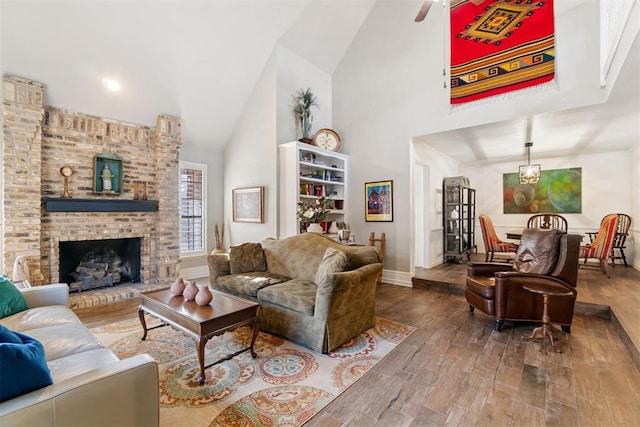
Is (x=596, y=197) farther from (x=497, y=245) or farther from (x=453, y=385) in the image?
(x=453, y=385)

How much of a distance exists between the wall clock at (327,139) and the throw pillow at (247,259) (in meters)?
2.47

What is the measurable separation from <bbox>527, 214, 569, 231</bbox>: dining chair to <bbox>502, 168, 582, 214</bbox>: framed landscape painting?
230 millimetres

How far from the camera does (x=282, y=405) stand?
1.93m

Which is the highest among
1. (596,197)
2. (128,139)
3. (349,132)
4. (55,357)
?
(349,132)

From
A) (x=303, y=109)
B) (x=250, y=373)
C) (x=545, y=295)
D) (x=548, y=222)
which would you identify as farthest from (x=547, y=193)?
(x=250, y=373)

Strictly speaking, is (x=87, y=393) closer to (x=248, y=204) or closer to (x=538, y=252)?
(x=538, y=252)

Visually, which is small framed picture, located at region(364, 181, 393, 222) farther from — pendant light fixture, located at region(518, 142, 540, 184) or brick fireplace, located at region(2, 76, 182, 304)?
brick fireplace, located at region(2, 76, 182, 304)

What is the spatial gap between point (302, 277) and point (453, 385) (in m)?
1.92

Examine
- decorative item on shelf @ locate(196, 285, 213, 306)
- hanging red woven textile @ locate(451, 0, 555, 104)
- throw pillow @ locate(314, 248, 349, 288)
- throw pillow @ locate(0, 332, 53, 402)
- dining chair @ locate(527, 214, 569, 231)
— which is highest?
hanging red woven textile @ locate(451, 0, 555, 104)

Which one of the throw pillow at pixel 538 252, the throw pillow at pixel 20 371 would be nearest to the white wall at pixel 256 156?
the throw pillow at pixel 538 252

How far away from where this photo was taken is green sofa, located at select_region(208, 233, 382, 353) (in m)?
2.62

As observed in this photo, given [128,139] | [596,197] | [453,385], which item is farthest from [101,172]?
[596,197]

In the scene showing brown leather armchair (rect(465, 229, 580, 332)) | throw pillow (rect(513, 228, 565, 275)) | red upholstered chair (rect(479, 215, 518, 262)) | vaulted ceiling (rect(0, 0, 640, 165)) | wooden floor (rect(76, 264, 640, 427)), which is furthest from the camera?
red upholstered chair (rect(479, 215, 518, 262))

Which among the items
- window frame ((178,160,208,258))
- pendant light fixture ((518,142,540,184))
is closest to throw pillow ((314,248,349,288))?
window frame ((178,160,208,258))
